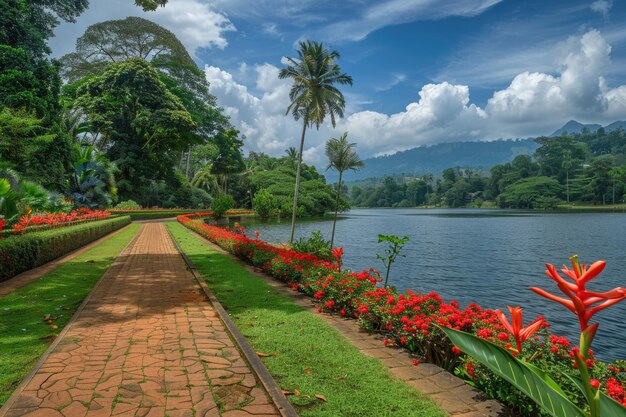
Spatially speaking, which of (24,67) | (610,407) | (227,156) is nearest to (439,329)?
(610,407)

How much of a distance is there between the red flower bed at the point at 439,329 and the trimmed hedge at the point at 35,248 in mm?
6010

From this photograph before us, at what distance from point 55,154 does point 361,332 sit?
21.1 meters

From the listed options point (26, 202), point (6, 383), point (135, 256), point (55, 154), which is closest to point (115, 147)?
point (55, 154)

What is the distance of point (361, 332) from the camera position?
17.8 feet

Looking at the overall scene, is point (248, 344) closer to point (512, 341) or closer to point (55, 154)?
point (512, 341)

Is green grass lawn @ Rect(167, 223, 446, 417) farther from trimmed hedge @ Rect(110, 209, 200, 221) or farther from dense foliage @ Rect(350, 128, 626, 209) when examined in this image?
dense foliage @ Rect(350, 128, 626, 209)

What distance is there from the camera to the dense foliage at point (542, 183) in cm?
9169

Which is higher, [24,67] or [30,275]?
[24,67]

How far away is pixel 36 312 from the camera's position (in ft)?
19.9

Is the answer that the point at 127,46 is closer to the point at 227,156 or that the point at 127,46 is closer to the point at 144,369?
the point at 227,156

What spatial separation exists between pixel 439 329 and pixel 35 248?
33.2ft

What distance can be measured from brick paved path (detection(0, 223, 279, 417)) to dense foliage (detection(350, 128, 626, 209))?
107m

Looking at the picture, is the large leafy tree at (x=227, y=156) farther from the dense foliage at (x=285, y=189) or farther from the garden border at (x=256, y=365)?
the garden border at (x=256, y=365)

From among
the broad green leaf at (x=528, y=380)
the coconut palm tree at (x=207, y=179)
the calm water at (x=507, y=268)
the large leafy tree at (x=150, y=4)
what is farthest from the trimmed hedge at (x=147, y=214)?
the broad green leaf at (x=528, y=380)
